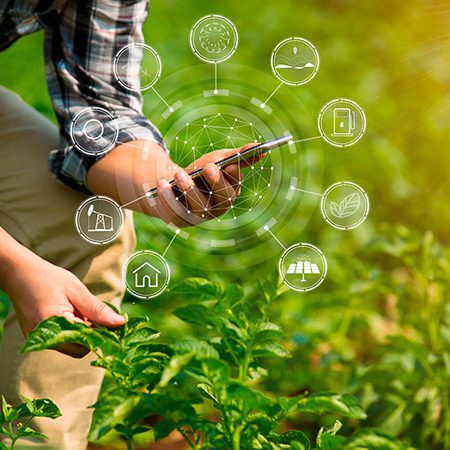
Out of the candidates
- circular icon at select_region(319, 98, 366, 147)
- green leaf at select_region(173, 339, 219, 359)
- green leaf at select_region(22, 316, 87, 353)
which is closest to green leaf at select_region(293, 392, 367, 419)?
green leaf at select_region(173, 339, 219, 359)

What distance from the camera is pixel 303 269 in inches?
50.1

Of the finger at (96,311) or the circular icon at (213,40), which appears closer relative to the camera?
the finger at (96,311)

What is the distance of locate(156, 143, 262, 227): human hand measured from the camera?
115cm

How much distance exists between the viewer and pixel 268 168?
131cm

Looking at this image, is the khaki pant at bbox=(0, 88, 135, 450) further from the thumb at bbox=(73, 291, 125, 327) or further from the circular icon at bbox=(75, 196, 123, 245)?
the thumb at bbox=(73, 291, 125, 327)

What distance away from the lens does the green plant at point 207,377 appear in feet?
2.75

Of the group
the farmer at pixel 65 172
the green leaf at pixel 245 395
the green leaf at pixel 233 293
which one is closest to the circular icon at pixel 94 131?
the farmer at pixel 65 172

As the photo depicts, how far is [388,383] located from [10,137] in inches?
39.5

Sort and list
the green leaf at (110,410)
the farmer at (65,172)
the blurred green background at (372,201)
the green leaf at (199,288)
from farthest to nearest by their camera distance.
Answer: the blurred green background at (372,201) → the farmer at (65,172) → the green leaf at (199,288) → the green leaf at (110,410)

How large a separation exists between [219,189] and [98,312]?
0.28 metres

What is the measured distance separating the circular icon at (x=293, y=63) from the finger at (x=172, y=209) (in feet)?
0.97

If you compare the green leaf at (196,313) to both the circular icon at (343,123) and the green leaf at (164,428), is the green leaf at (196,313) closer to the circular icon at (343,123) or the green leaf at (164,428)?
the green leaf at (164,428)

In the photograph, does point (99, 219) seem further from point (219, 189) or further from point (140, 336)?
point (140, 336)

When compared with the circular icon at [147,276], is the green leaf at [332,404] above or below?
above
